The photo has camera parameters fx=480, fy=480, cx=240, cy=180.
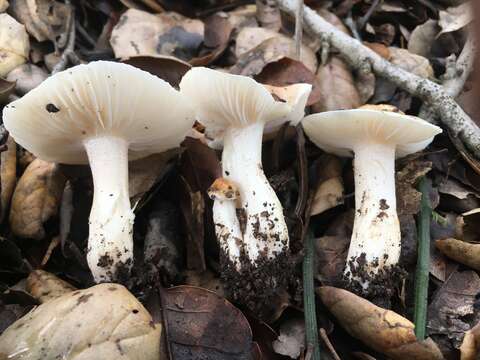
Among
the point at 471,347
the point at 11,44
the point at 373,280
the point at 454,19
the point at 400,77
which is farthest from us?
the point at 454,19

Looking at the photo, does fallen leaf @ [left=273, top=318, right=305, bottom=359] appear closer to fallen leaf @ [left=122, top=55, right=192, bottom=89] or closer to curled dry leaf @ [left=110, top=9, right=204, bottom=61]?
fallen leaf @ [left=122, top=55, right=192, bottom=89]

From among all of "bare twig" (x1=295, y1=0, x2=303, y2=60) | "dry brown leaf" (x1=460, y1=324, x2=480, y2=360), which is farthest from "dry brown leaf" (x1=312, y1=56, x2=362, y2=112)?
"dry brown leaf" (x1=460, y1=324, x2=480, y2=360)

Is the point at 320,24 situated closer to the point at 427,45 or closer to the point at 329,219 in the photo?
the point at 427,45

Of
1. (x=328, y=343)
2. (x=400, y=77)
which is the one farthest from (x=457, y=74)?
(x=328, y=343)

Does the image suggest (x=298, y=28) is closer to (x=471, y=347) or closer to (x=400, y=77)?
(x=400, y=77)

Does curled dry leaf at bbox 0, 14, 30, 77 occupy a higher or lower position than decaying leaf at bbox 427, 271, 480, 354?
higher

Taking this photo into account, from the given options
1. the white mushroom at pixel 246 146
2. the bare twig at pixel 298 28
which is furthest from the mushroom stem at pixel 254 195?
the bare twig at pixel 298 28

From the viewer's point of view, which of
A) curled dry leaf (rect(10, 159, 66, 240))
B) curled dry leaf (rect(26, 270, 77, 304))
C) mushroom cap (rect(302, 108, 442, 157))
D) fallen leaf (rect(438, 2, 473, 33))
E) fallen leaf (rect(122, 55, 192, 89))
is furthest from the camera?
fallen leaf (rect(438, 2, 473, 33))
